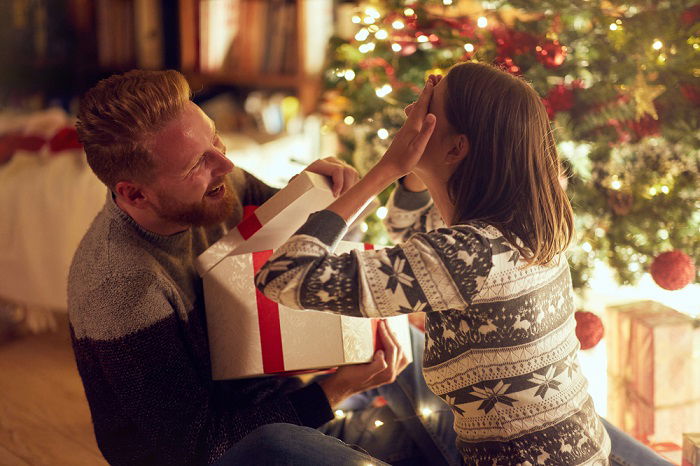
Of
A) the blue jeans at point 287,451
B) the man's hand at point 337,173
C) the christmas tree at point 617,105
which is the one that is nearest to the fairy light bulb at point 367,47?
the christmas tree at point 617,105

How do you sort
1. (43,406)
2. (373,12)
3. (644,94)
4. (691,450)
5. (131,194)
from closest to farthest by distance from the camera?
(131,194), (691,450), (644,94), (373,12), (43,406)

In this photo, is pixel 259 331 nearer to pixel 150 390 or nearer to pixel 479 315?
pixel 150 390

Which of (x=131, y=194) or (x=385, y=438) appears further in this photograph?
(x=385, y=438)

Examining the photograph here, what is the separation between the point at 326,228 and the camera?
89 cm

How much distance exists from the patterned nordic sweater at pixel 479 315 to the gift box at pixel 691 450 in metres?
0.32

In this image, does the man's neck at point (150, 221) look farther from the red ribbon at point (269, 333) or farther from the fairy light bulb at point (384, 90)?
the fairy light bulb at point (384, 90)

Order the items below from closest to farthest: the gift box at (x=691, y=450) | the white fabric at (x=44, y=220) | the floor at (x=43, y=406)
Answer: the gift box at (x=691, y=450)
the floor at (x=43, y=406)
the white fabric at (x=44, y=220)

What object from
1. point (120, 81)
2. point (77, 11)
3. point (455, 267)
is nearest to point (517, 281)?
point (455, 267)

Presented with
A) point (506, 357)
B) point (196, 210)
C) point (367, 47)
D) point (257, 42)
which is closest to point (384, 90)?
point (367, 47)

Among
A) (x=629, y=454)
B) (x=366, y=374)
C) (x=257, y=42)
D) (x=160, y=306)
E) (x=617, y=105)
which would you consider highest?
(x=617, y=105)

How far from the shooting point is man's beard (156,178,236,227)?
3.58 ft

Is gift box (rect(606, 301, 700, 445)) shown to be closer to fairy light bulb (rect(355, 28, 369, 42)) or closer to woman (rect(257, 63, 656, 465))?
woman (rect(257, 63, 656, 465))

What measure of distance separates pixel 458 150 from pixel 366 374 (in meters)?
0.41

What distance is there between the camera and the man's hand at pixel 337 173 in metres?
1.10
